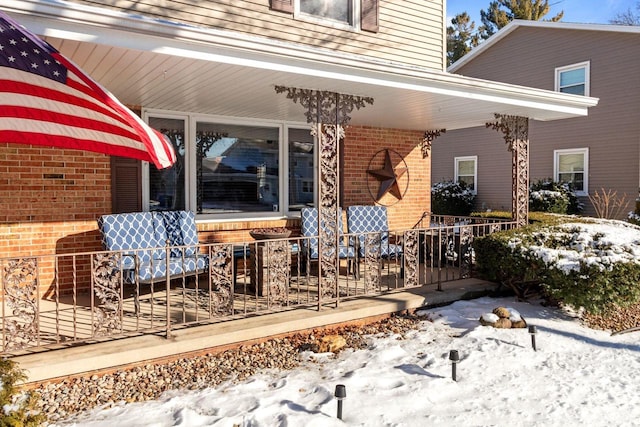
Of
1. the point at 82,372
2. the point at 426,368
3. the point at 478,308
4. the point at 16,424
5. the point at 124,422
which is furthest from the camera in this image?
the point at 478,308

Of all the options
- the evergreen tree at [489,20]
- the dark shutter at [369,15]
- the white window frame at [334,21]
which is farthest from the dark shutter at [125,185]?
the evergreen tree at [489,20]

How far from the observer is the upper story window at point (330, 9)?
757cm

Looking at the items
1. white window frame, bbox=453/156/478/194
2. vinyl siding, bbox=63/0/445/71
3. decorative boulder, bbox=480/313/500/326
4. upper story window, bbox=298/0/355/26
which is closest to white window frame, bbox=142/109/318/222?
vinyl siding, bbox=63/0/445/71

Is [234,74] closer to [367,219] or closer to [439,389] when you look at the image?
[439,389]

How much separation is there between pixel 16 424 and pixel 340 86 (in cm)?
426

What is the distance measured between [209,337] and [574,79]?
13575 mm

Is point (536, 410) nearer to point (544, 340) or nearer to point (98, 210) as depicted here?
point (544, 340)

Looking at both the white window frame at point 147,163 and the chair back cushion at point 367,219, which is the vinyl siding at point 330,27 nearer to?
the white window frame at point 147,163

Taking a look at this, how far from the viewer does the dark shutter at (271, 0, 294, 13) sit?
7.13 m

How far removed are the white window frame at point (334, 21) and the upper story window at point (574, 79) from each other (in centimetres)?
885

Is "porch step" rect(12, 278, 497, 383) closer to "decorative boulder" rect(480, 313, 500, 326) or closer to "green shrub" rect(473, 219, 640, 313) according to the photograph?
"green shrub" rect(473, 219, 640, 313)

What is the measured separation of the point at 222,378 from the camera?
4090mm

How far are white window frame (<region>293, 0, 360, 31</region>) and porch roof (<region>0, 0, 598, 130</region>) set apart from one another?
4.84 ft

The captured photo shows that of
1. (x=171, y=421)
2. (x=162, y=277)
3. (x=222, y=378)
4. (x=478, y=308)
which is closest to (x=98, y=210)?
(x=162, y=277)
